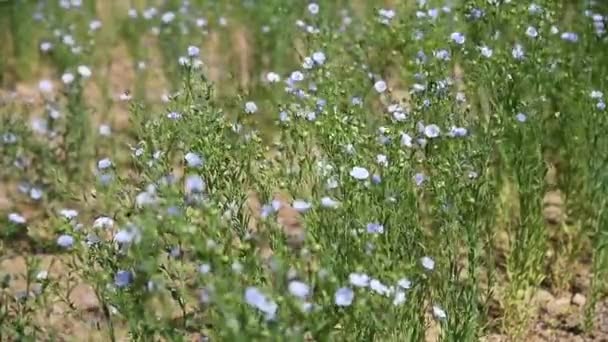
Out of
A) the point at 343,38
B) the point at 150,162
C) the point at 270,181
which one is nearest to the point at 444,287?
the point at 270,181

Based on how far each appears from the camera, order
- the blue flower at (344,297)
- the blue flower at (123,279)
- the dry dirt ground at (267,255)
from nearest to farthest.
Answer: the blue flower at (344,297), the blue flower at (123,279), the dry dirt ground at (267,255)

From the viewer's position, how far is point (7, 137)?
15.1 feet

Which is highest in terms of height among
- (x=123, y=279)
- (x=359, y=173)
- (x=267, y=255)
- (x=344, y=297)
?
(x=267, y=255)

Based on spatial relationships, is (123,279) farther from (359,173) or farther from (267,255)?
(267,255)

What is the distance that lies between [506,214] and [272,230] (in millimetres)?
1477

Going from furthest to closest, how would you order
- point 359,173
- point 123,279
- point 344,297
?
point 359,173
point 123,279
point 344,297

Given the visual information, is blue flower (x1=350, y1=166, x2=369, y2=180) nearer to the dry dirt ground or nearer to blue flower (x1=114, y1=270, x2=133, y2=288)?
the dry dirt ground

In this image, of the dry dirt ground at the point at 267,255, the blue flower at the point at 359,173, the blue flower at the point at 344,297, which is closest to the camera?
the blue flower at the point at 344,297

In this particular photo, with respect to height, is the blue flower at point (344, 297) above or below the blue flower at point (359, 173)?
below

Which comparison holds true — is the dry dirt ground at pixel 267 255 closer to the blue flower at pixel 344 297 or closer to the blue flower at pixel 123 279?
the blue flower at pixel 123 279

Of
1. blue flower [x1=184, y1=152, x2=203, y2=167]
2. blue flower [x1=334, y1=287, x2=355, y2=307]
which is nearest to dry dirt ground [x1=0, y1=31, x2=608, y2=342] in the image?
blue flower [x1=184, y1=152, x2=203, y2=167]

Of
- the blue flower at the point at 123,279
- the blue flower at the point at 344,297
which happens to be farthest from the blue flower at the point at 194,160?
the blue flower at the point at 344,297

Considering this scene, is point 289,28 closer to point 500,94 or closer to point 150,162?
point 500,94

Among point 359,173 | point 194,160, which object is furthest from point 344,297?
point 194,160
